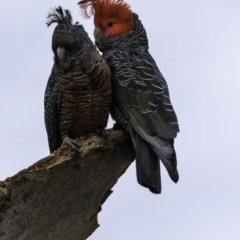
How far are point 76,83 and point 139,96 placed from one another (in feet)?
2.28

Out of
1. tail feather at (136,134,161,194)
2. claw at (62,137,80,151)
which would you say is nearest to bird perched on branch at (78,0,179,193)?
tail feather at (136,134,161,194)

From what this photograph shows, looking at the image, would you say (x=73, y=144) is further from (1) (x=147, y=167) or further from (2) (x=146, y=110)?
(2) (x=146, y=110)

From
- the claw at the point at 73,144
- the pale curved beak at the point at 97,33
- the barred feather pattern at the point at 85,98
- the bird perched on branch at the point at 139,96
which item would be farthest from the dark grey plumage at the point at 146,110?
the claw at the point at 73,144

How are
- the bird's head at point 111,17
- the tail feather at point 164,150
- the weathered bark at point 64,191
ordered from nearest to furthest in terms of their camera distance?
the weathered bark at point 64,191 < the tail feather at point 164,150 < the bird's head at point 111,17

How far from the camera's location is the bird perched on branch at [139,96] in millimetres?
6668

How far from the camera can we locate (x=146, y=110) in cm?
685

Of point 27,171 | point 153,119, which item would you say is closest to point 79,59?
point 153,119

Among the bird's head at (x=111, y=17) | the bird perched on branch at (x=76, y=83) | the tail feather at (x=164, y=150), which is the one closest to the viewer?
the tail feather at (x=164, y=150)

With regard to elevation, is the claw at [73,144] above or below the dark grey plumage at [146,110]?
below

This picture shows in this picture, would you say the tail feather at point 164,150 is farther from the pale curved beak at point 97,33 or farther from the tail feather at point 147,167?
the pale curved beak at point 97,33

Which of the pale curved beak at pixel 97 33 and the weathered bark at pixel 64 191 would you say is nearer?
the weathered bark at pixel 64 191

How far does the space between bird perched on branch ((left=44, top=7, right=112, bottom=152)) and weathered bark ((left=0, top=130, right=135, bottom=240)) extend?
1.14 ft

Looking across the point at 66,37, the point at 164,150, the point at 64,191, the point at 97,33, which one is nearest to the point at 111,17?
the point at 97,33

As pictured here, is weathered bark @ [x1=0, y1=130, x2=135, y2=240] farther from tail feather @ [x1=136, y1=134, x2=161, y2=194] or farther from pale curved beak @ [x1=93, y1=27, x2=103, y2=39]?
pale curved beak @ [x1=93, y1=27, x2=103, y2=39]
